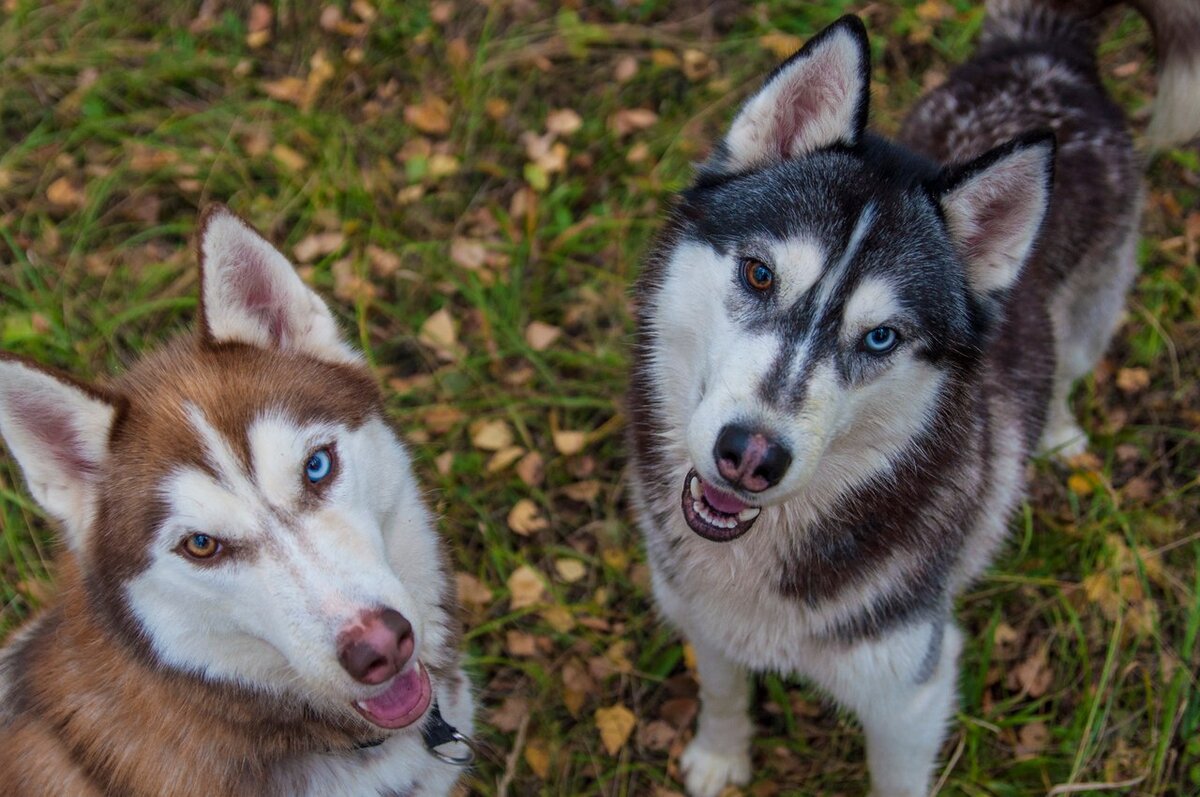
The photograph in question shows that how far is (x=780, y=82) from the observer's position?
7.71 feet

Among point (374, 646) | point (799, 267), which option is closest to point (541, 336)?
point (799, 267)

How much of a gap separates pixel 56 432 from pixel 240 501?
1.66 ft

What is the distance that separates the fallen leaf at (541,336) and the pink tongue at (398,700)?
234 centimetres

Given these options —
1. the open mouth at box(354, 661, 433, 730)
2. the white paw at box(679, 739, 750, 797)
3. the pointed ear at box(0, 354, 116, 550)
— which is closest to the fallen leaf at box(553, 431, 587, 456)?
the white paw at box(679, 739, 750, 797)

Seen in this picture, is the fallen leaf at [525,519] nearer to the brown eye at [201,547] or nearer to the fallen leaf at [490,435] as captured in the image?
the fallen leaf at [490,435]

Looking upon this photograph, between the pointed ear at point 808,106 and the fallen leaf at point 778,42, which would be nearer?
the pointed ear at point 808,106

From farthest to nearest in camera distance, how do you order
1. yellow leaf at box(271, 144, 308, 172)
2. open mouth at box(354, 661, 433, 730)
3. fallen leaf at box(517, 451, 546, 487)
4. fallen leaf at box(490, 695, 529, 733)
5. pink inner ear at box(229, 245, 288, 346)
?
yellow leaf at box(271, 144, 308, 172) < fallen leaf at box(517, 451, 546, 487) < fallen leaf at box(490, 695, 529, 733) < pink inner ear at box(229, 245, 288, 346) < open mouth at box(354, 661, 433, 730)

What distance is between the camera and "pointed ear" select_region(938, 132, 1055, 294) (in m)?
2.14

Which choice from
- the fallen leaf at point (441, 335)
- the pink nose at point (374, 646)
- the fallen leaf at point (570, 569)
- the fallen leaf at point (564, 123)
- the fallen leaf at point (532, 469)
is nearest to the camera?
the pink nose at point (374, 646)

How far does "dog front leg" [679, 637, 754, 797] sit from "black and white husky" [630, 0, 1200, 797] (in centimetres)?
2

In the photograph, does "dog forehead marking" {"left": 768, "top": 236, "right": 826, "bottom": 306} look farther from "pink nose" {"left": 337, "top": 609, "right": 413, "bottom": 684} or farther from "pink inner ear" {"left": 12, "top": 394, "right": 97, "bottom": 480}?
"pink inner ear" {"left": 12, "top": 394, "right": 97, "bottom": 480}

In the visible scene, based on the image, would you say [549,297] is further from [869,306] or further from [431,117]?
[869,306]

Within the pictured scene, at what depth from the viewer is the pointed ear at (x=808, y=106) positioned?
87.2 inches

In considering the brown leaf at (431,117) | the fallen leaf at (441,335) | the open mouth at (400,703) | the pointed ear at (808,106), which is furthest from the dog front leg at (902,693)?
the brown leaf at (431,117)
